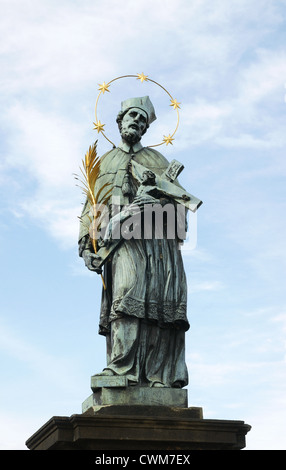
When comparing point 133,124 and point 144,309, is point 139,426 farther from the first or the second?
point 133,124

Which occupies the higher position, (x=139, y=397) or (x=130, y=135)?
(x=130, y=135)

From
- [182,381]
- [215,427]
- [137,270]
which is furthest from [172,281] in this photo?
[215,427]

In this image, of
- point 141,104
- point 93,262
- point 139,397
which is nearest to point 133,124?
point 141,104

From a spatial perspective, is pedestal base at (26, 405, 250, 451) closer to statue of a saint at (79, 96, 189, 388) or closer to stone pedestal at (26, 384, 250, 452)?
stone pedestal at (26, 384, 250, 452)

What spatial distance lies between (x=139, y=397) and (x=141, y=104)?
14.2 feet

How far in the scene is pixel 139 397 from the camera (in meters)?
11.1

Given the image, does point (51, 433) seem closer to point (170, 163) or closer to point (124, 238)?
point (124, 238)

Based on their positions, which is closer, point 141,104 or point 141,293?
point 141,293

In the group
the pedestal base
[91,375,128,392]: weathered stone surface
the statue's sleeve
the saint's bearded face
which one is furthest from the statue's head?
the pedestal base

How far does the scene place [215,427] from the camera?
10.9m

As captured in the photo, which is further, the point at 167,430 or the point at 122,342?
the point at 122,342

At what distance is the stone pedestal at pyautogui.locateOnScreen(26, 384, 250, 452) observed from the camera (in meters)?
10.5

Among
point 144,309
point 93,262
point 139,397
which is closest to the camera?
point 139,397
